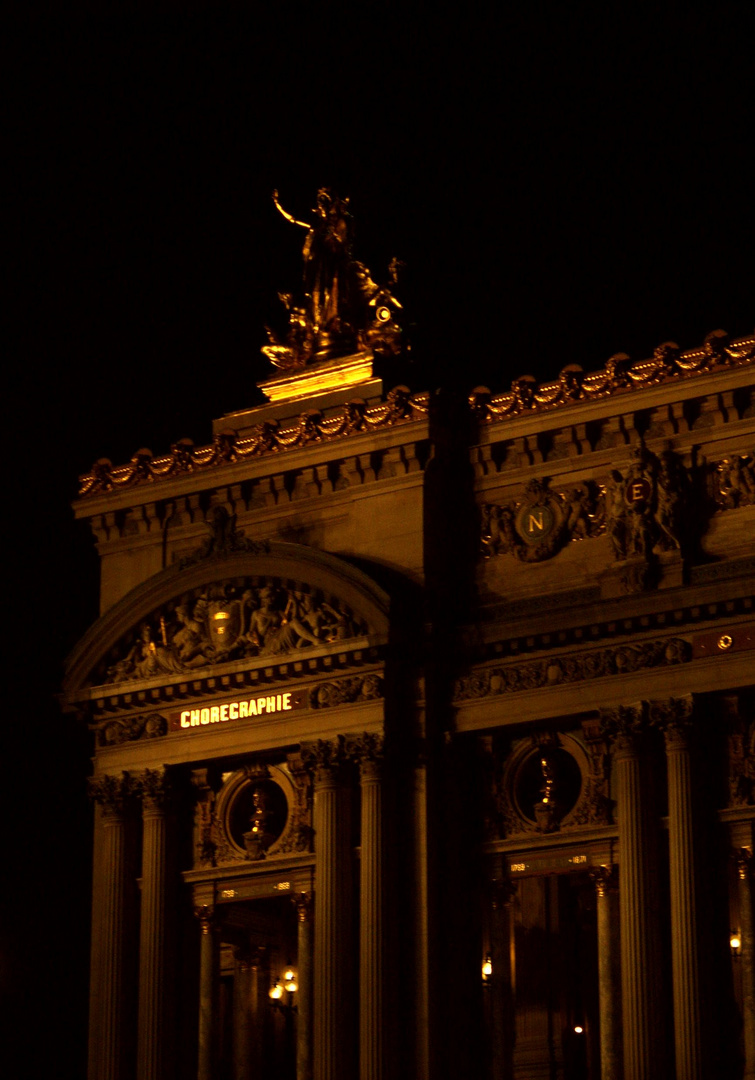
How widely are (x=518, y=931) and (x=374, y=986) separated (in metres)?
3.75

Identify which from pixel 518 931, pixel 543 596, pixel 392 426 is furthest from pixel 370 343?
pixel 518 931

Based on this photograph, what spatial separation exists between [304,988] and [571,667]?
617cm

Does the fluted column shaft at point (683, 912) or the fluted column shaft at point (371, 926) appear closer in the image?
the fluted column shaft at point (683, 912)

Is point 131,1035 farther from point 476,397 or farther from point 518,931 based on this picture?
point 476,397

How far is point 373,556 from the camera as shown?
130 feet

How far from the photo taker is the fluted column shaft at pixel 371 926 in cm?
3691

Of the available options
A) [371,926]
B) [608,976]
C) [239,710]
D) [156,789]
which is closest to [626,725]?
[608,976]

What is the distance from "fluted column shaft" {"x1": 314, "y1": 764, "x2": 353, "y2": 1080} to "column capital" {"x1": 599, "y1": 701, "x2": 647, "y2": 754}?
4.31 m

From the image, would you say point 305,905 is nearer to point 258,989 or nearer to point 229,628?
point 258,989

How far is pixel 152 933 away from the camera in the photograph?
39.7 meters

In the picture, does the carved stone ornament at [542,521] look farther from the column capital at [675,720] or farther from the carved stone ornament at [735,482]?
the column capital at [675,720]

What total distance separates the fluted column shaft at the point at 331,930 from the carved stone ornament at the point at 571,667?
2.44 metres

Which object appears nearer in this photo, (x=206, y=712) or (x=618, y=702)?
(x=618, y=702)

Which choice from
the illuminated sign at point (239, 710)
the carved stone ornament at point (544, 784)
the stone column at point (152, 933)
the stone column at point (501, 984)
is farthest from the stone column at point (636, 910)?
the stone column at point (152, 933)
